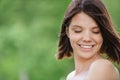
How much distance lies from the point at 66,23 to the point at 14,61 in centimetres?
908

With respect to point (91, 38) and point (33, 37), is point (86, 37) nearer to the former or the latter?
point (91, 38)

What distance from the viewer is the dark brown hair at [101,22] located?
12.0ft

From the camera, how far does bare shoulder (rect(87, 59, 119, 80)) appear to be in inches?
145

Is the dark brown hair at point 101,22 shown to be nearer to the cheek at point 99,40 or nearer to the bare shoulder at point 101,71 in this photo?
the cheek at point 99,40

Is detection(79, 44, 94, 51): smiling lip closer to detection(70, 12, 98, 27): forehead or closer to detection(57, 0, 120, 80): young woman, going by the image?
detection(57, 0, 120, 80): young woman

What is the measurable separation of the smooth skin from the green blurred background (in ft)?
25.1

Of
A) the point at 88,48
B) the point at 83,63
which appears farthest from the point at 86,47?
the point at 83,63

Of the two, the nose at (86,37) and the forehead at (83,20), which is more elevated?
the forehead at (83,20)

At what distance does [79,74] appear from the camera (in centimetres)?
387

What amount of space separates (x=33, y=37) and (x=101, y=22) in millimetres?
8511

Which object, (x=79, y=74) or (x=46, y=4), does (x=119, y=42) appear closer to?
(x=79, y=74)

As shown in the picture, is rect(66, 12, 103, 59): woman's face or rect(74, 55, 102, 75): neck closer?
rect(66, 12, 103, 59): woman's face

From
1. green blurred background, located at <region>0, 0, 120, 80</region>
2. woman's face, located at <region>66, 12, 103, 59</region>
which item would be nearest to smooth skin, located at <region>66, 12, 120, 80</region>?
woman's face, located at <region>66, 12, 103, 59</region>

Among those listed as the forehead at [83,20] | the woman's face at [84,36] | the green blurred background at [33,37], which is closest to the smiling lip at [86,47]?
the woman's face at [84,36]
